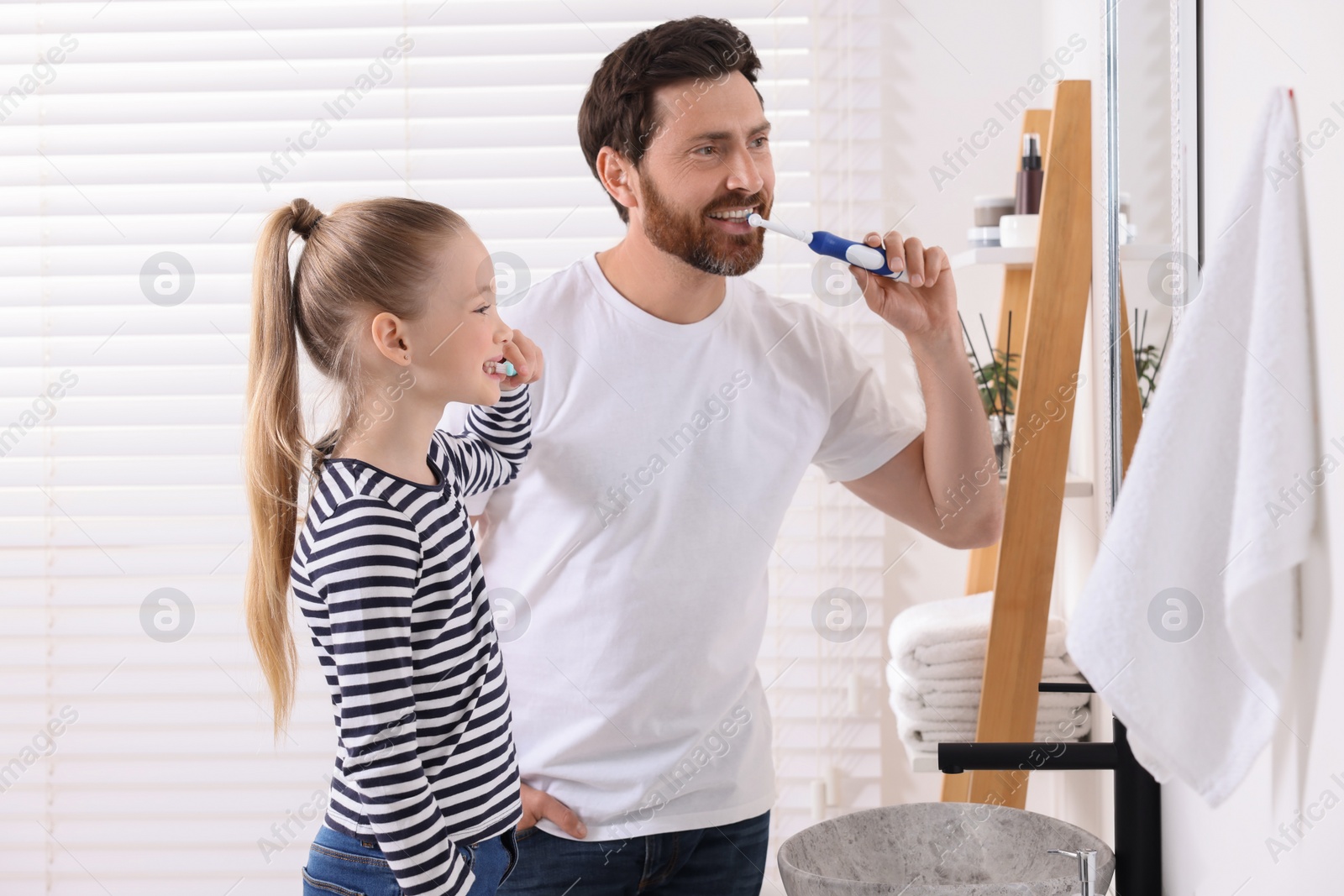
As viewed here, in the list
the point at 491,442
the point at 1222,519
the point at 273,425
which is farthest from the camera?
the point at 491,442

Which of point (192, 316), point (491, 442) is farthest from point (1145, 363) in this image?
point (192, 316)

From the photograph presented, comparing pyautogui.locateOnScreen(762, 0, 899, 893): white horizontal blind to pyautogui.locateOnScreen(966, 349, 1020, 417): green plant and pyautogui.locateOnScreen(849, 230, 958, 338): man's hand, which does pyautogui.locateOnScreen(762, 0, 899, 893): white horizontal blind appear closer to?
pyautogui.locateOnScreen(966, 349, 1020, 417): green plant

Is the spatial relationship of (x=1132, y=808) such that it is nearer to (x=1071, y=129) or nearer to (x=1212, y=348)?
(x=1212, y=348)

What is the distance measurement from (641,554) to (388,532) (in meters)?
0.30

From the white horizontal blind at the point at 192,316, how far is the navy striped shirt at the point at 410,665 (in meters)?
0.81

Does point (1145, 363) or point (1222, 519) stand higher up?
point (1145, 363)

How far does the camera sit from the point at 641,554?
3.36 ft

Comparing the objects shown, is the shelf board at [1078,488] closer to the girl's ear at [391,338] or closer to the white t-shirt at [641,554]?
the white t-shirt at [641,554]

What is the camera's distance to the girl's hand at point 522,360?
921mm

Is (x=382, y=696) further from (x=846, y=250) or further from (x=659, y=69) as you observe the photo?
(x=659, y=69)

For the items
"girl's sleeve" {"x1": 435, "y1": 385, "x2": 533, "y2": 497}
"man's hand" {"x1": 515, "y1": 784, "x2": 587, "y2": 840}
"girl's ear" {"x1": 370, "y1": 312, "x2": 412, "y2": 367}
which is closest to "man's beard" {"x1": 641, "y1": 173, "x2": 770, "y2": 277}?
"girl's sleeve" {"x1": 435, "y1": 385, "x2": 533, "y2": 497}

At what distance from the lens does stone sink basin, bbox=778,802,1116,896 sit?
87cm

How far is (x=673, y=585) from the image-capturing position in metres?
1.02

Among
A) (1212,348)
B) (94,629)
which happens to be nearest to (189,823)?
(94,629)
